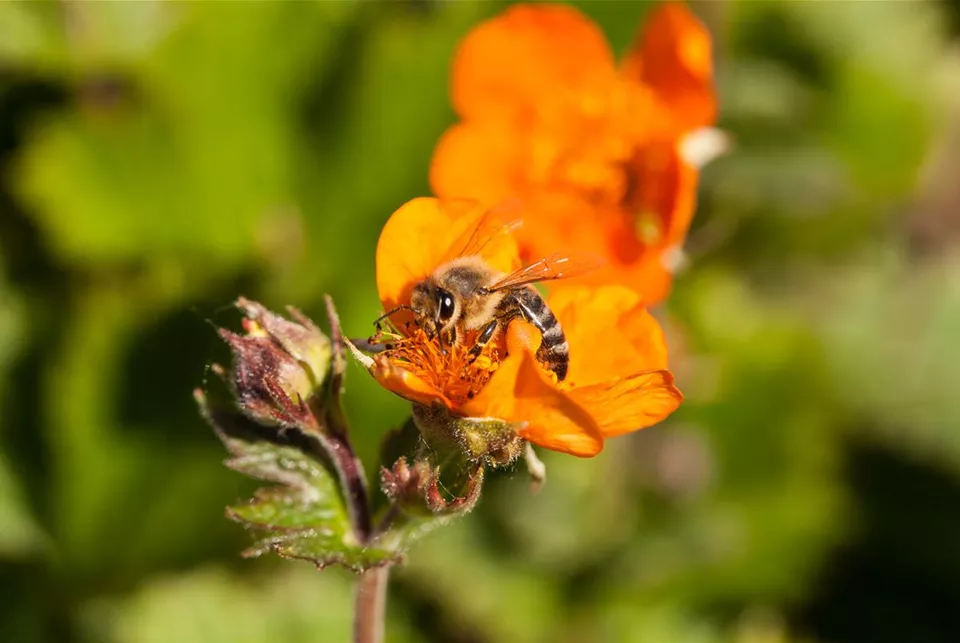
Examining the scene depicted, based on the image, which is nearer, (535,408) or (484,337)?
(535,408)

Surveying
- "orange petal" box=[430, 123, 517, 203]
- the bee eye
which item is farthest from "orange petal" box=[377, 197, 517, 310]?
"orange petal" box=[430, 123, 517, 203]

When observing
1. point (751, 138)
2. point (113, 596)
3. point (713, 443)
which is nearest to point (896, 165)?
point (751, 138)

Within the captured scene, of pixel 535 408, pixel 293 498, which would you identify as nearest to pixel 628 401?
pixel 535 408

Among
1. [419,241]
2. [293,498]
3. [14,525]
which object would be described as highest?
[419,241]

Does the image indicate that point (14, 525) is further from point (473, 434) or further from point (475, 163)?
point (473, 434)

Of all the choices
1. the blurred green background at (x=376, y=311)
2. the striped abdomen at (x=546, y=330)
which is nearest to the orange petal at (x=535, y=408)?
the striped abdomen at (x=546, y=330)

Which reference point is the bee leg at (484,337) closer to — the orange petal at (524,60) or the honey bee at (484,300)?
the honey bee at (484,300)

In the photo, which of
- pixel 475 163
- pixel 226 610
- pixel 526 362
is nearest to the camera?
pixel 526 362
